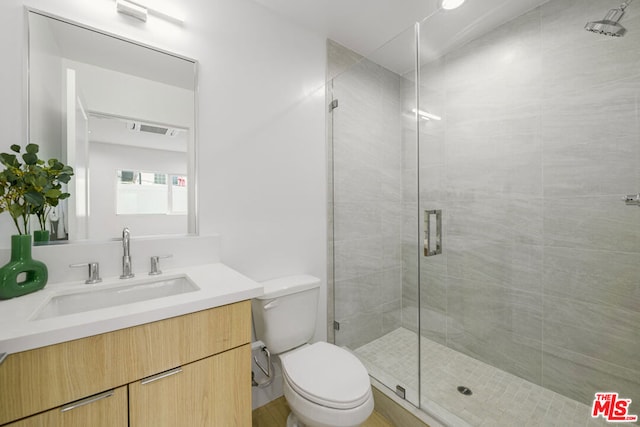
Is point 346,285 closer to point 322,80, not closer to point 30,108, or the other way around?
point 322,80

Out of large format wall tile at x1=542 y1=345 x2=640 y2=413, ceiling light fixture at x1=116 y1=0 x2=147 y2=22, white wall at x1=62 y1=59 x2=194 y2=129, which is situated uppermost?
ceiling light fixture at x1=116 y1=0 x2=147 y2=22

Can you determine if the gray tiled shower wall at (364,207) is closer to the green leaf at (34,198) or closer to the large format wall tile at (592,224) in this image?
the large format wall tile at (592,224)

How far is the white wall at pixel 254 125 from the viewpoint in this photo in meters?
1.40

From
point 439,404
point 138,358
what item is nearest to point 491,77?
point 439,404

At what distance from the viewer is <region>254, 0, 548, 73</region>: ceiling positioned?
61.8 inches

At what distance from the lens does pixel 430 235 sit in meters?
1.67

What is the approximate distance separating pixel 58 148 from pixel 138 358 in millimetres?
980

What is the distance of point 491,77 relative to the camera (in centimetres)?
174

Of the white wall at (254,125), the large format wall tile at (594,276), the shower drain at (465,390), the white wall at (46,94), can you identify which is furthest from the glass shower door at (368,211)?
the white wall at (46,94)

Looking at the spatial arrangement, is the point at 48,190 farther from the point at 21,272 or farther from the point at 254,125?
the point at 254,125

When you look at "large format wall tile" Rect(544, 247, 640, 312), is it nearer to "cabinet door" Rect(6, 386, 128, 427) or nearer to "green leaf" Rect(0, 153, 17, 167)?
"cabinet door" Rect(6, 386, 128, 427)

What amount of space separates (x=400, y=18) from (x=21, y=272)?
232 centimetres

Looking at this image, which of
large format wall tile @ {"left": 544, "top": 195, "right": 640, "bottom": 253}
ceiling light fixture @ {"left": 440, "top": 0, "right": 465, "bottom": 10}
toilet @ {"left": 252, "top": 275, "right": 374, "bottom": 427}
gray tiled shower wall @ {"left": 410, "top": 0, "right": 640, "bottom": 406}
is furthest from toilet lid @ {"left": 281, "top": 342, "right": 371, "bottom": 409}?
ceiling light fixture @ {"left": 440, "top": 0, "right": 465, "bottom": 10}

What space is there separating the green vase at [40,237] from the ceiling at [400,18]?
1.64 meters
